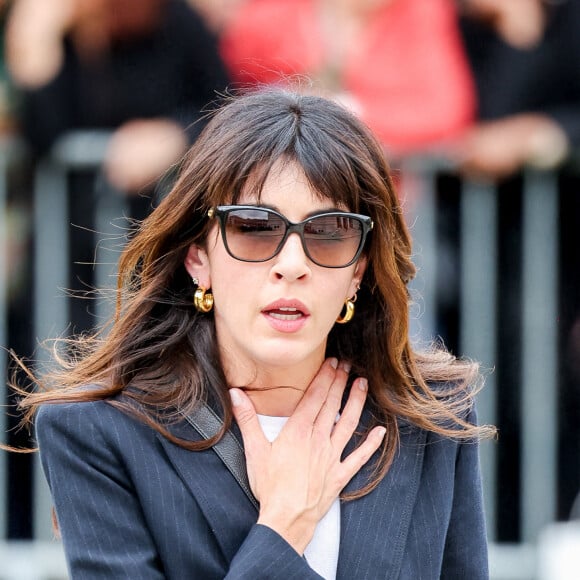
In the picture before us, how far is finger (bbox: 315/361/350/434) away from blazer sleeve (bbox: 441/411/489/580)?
0.29m

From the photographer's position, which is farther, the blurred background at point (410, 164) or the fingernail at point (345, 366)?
the blurred background at point (410, 164)

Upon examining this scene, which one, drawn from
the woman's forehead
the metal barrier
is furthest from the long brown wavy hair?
the metal barrier

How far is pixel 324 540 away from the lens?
237cm

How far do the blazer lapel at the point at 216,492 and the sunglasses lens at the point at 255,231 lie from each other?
0.38 m

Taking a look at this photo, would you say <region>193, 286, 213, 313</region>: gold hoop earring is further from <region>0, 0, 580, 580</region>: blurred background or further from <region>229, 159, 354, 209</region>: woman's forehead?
<region>0, 0, 580, 580</region>: blurred background

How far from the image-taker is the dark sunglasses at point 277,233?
2.24 meters

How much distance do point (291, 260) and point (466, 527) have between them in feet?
2.43

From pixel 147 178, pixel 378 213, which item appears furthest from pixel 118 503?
pixel 147 178

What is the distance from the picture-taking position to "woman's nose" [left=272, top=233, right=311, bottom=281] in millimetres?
2230

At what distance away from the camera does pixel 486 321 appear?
4.41 meters

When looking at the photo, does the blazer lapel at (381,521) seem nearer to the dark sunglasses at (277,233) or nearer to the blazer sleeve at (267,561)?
the blazer sleeve at (267,561)

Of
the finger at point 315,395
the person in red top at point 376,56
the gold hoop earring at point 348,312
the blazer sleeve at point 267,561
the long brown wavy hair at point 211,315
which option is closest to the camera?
the blazer sleeve at point 267,561

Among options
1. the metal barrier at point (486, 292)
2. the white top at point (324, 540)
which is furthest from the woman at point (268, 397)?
the metal barrier at point (486, 292)

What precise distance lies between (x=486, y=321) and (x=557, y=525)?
2.56 feet
